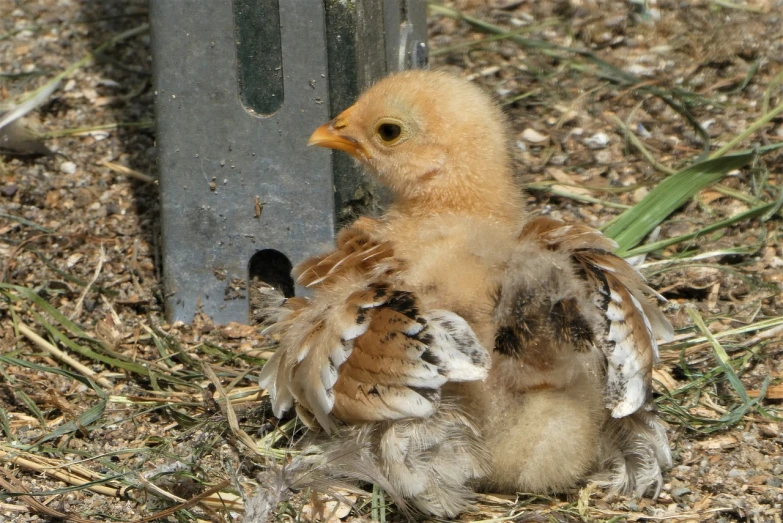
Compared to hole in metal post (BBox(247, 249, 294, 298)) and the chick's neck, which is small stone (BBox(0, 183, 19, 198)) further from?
the chick's neck

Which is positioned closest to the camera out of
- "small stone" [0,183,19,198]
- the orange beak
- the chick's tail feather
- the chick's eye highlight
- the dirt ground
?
the chick's tail feather

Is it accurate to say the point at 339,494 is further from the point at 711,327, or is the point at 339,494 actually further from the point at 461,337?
the point at 711,327

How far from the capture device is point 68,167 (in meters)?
5.30

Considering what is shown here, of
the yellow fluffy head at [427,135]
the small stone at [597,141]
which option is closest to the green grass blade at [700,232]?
the small stone at [597,141]

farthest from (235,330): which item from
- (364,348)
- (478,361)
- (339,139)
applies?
(478,361)

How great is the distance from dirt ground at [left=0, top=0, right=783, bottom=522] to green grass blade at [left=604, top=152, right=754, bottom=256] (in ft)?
0.35

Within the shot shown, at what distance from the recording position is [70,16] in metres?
6.45

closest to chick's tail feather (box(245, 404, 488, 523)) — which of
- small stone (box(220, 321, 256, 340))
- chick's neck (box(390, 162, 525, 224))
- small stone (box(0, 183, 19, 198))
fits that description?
chick's neck (box(390, 162, 525, 224))

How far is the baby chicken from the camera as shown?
122 inches

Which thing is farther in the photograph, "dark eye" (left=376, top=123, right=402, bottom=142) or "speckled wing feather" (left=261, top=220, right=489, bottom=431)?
"dark eye" (left=376, top=123, right=402, bottom=142)

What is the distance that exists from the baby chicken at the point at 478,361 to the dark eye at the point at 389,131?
41 centimetres

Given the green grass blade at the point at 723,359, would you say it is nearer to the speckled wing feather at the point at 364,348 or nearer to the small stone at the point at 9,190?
the speckled wing feather at the point at 364,348

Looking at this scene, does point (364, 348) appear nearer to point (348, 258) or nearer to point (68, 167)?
point (348, 258)

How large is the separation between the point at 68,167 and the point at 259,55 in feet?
5.10
